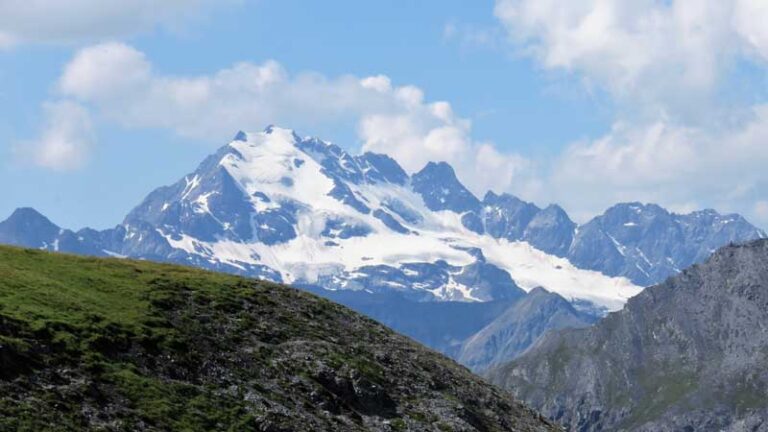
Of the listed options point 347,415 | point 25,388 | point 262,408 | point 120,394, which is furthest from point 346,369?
point 25,388

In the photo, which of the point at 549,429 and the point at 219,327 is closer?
the point at 219,327

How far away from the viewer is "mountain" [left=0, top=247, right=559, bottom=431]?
76688mm

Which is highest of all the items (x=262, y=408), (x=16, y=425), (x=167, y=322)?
(x=167, y=322)

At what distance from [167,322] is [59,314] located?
10.8 meters

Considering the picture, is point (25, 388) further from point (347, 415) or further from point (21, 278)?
point (347, 415)

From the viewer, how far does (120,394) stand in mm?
78562

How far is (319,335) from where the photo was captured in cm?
10756

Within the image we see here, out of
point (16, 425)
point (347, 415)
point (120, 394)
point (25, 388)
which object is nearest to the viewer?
point (16, 425)

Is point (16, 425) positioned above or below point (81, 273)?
below

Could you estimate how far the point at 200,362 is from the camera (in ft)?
294

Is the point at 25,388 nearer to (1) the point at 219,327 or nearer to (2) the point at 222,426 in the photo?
(2) the point at 222,426

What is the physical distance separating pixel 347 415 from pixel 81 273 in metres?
28.9

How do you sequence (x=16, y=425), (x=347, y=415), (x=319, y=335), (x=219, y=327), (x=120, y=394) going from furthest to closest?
(x=319, y=335), (x=219, y=327), (x=347, y=415), (x=120, y=394), (x=16, y=425)

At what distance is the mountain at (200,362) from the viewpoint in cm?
7669
